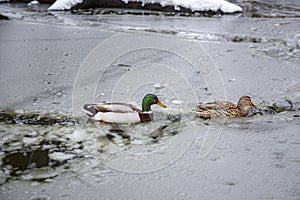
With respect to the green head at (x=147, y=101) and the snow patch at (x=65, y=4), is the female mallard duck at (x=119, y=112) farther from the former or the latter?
the snow patch at (x=65, y=4)

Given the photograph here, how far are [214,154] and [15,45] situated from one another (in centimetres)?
460

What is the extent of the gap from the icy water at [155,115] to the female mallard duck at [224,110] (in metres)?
0.07

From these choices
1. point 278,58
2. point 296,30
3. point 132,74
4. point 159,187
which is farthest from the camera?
point 296,30

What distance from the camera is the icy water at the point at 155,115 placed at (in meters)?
2.76

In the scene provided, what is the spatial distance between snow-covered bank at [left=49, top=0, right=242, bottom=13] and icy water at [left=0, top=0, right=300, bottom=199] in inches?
66.5

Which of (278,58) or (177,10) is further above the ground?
Answer: (177,10)

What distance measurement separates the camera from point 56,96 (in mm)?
4430

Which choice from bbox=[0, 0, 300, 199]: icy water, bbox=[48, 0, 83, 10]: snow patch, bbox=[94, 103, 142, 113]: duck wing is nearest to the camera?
bbox=[0, 0, 300, 199]: icy water

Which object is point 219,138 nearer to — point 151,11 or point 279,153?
point 279,153

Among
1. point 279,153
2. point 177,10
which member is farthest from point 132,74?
point 177,10

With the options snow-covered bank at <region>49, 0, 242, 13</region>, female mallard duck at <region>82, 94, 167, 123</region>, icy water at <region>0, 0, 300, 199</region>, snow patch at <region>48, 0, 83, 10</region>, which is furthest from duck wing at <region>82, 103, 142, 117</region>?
snow patch at <region>48, 0, 83, 10</region>

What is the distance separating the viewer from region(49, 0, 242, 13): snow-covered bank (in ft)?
31.3

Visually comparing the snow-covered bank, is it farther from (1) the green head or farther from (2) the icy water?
(1) the green head

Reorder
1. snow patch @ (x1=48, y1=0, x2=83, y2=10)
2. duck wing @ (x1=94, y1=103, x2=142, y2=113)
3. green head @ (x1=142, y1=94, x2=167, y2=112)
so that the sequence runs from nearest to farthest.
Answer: duck wing @ (x1=94, y1=103, x2=142, y2=113), green head @ (x1=142, y1=94, x2=167, y2=112), snow patch @ (x1=48, y1=0, x2=83, y2=10)
